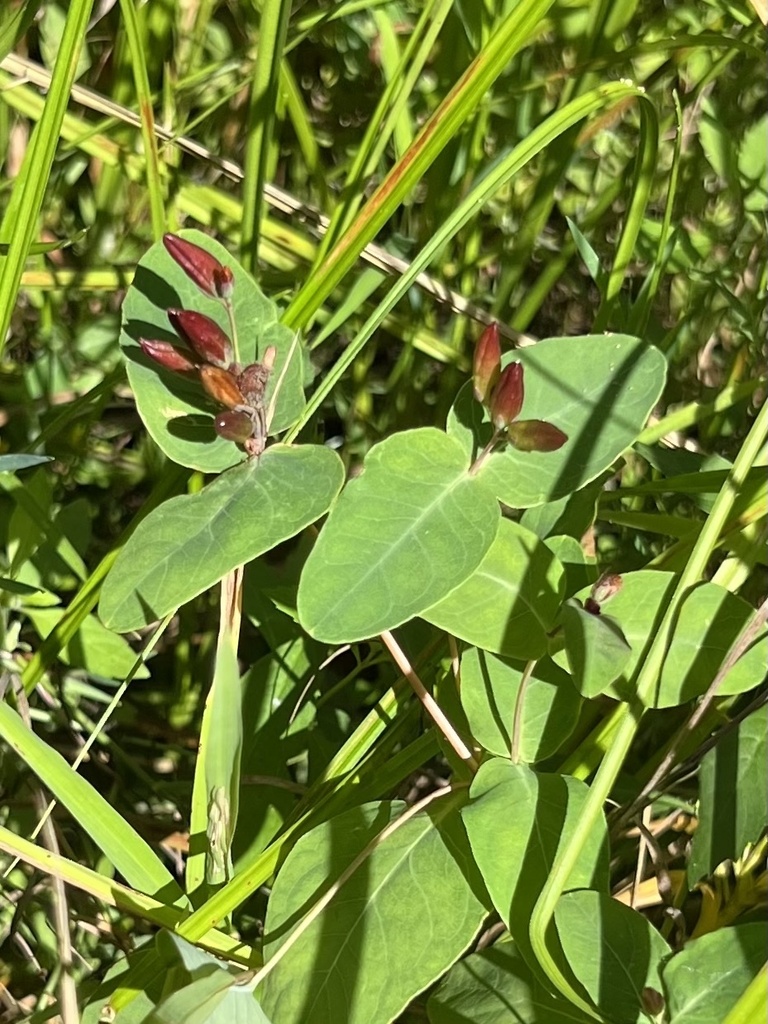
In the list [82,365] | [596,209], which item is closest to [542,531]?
[596,209]

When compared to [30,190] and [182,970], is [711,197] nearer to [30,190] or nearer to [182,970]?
[30,190]

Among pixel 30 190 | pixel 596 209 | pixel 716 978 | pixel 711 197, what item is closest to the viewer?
pixel 716 978

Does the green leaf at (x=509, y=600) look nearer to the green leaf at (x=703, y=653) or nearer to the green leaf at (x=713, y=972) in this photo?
the green leaf at (x=703, y=653)

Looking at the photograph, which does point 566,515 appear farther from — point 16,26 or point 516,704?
point 16,26

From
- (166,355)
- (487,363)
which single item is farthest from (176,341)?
(487,363)

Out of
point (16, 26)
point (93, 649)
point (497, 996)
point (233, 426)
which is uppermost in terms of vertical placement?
point (16, 26)

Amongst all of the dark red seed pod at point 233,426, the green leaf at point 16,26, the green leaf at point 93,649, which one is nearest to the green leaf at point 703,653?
the dark red seed pod at point 233,426

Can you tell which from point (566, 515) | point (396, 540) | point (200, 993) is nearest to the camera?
point (200, 993)
